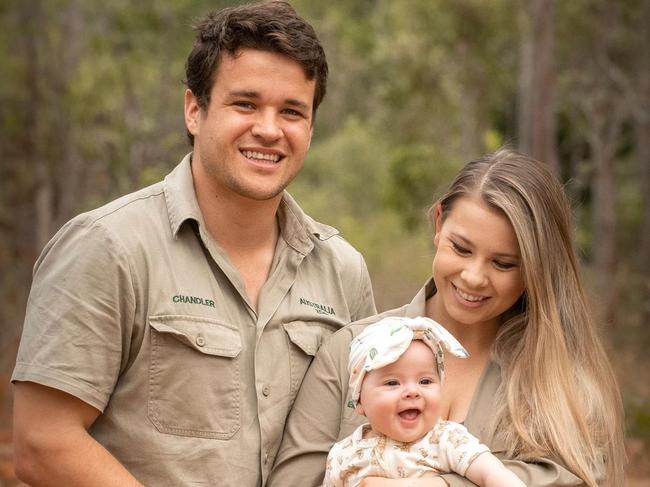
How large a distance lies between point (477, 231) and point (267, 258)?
87 cm

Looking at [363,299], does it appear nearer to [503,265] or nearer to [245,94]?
[503,265]

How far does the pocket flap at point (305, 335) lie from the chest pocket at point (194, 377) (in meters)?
0.25

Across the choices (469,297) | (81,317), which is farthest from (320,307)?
(81,317)

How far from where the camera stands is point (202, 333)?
400cm

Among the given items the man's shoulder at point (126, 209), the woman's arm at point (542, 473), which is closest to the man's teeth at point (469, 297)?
the woman's arm at point (542, 473)

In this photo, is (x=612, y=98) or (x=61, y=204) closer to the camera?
(x=61, y=204)

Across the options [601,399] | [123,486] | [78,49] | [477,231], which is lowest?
[123,486]

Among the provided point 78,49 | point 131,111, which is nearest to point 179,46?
point 78,49

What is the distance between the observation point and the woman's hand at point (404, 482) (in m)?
3.75

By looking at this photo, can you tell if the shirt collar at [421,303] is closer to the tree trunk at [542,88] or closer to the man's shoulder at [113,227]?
the man's shoulder at [113,227]

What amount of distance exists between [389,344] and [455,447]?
1.42ft

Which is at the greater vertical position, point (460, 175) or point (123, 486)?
point (460, 175)

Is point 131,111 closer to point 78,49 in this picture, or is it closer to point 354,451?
point 78,49

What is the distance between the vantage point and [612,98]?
20.1 m
